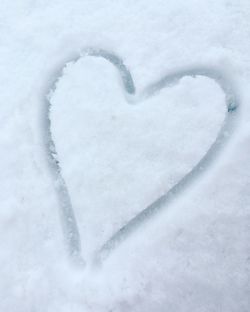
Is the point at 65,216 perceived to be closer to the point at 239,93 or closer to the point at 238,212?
the point at 238,212

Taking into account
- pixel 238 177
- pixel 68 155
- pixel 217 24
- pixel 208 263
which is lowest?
pixel 208 263

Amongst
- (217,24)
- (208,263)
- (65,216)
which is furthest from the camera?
(217,24)

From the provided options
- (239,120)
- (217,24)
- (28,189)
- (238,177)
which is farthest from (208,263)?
(217,24)

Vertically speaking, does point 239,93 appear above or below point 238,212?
above
